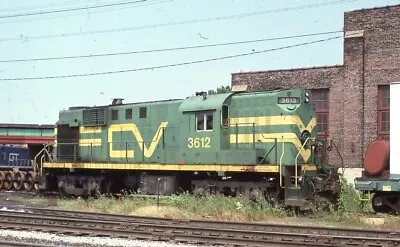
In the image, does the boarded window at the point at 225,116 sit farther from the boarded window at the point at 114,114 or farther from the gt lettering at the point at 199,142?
the boarded window at the point at 114,114

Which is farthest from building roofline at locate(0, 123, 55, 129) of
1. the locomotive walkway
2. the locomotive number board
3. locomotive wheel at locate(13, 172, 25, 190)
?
the locomotive number board

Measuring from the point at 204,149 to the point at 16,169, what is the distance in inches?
577

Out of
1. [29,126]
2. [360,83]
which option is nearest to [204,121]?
[360,83]

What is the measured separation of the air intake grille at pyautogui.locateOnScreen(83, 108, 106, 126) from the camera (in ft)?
72.2

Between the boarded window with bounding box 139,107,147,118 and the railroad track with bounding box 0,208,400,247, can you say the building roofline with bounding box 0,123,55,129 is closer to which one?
the boarded window with bounding box 139,107,147,118

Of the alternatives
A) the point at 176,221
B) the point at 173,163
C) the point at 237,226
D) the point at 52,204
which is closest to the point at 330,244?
the point at 237,226

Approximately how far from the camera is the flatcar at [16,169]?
28844 mm

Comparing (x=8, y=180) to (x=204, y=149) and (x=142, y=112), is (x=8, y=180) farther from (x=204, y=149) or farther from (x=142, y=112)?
(x=204, y=149)

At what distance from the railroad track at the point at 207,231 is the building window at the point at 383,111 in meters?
12.8

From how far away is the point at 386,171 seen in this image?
16625mm

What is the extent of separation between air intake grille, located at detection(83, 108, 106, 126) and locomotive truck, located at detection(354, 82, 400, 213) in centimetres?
1029

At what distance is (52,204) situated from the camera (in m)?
20.7

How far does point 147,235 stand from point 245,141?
259 inches

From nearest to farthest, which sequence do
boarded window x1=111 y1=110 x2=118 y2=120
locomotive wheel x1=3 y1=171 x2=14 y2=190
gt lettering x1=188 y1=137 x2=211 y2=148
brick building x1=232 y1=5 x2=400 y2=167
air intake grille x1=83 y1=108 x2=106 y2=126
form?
gt lettering x1=188 y1=137 x2=211 y2=148 < boarded window x1=111 y1=110 x2=118 y2=120 < air intake grille x1=83 y1=108 x2=106 y2=126 < brick building x1=232 y1=5 x2=400 y2=167 < locomotive wheel x1=3 y1=171 x2=14 y2=190
